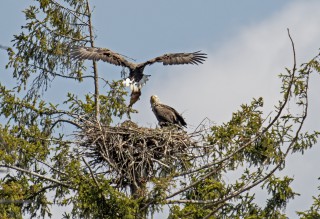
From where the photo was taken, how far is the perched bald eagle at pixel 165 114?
1520 cm

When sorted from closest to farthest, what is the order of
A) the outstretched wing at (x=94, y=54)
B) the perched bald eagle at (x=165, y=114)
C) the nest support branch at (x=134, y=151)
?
the nest support branch at (x=134, y=151) → the perched bald eagle at (x=165, y=114) → the outstretched wing at (x=94, y=54)

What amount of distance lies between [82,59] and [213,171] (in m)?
4.82

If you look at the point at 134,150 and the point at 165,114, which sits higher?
the point at 165,114

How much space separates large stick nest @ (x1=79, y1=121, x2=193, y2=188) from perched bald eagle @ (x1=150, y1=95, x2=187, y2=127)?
1055 millimetres

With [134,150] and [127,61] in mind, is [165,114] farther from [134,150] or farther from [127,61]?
[134,150]

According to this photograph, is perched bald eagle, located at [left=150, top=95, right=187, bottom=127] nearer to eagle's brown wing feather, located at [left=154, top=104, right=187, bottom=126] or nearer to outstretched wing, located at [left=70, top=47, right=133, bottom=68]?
eagle's brown wing feather, located at [left=154, top=104, right=187, bottom=126]

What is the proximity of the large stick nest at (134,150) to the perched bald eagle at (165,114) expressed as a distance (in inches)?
41.5

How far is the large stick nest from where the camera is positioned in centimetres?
1318

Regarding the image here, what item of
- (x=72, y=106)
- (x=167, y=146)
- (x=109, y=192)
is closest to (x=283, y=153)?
(x=167, y=146)

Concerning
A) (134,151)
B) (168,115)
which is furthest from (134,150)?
(168,115)

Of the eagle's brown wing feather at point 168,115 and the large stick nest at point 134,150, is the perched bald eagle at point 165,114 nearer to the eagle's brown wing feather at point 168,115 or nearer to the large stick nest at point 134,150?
the eagle's brown wing feather at point 168,115

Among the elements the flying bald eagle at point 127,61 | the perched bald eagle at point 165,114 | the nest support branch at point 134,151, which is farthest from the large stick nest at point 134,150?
the flying bald eagle at point 127,61

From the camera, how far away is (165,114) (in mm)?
15773

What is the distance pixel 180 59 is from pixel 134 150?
4500 mm
